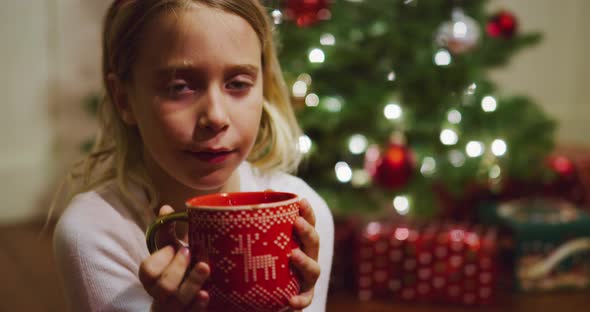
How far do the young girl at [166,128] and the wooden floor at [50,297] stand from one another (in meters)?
0.76

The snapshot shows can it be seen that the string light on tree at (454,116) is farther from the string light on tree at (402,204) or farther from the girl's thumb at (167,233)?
the girl's thumb at (167,233)

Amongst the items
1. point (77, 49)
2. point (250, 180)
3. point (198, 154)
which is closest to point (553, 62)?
point (77, 49)

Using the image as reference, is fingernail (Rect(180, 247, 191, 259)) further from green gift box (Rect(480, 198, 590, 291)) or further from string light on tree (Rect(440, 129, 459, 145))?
string light on tree (Rect(440, 129, 459, 145))

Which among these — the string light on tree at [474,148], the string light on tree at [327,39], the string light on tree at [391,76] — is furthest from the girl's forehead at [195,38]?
the string light on tree at [474,148]

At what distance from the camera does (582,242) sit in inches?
66.5

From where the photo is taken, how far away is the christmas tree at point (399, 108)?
5.78 ft

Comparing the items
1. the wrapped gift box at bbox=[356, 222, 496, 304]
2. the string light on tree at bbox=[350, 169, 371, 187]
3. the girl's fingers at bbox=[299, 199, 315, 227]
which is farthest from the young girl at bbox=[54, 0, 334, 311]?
the string light on tree at bbox=[350, 169, 371, 187]

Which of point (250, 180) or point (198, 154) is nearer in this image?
point (198, 154)

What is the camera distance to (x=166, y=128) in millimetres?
751

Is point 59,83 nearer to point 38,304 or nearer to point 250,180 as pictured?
point 38,304

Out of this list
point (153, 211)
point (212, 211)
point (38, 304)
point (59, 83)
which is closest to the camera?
point (212, 211)

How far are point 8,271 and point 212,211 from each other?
5.48 ft

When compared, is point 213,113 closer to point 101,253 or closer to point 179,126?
point 179,126

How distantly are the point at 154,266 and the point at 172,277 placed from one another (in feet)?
0.07
